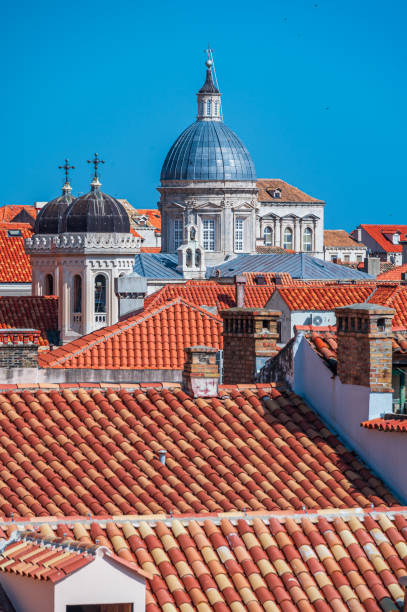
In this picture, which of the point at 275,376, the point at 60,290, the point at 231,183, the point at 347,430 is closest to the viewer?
the point at 347,430

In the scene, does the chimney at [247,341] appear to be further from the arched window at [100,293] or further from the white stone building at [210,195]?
the white stone building at [210,195]

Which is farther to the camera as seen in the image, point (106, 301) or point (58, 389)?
point (106, 301)

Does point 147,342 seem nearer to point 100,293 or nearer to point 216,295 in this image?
point 216,295

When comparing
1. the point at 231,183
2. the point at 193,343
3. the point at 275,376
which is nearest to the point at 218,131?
the point at 231,183

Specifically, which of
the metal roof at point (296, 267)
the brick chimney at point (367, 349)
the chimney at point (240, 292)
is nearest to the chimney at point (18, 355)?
the brick chimney at point (367, 349)

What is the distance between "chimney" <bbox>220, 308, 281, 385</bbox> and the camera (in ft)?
76.8

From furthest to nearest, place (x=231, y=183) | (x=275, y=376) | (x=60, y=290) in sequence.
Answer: (x=231, y=183)
(x=60, y=290)
(x=275, y=376)

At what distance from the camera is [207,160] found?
396 feet

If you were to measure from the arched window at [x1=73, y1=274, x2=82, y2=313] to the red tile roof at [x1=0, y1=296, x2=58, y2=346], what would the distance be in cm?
80

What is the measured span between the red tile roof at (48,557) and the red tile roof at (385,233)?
6257 inches

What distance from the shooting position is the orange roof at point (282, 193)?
164 m

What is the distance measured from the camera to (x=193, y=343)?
3572 centimetres

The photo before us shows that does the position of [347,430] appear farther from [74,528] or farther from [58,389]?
[74,528]

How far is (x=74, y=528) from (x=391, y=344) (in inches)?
223
